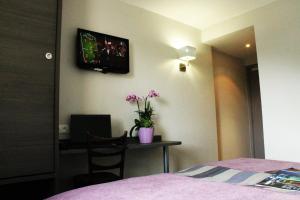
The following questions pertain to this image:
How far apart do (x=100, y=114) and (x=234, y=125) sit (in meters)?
2.92

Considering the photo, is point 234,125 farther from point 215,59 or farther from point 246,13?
point 246,13

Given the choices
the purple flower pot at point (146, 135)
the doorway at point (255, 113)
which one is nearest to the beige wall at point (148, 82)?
the purple flower pot at point (146, 135)

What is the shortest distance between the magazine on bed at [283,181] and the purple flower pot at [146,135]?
150cm

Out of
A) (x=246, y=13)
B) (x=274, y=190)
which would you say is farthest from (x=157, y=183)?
(x=246, y=13)

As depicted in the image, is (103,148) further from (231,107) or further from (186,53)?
(231,107)

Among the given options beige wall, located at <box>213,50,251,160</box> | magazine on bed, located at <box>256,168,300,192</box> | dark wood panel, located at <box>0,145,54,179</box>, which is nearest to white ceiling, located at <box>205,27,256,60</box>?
beige wall, located at <box>213,50,251,160</box>

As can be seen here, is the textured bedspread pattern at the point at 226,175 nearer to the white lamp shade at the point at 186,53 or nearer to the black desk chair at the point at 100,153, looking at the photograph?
the black desk chair at the point at 100,153

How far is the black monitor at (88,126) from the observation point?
2305mm

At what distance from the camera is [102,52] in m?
2.63

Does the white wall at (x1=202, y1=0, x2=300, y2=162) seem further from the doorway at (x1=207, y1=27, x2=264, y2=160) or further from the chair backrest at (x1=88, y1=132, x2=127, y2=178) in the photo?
the chair backrest at (x1=88, y1=132, x2=127, y2=178)

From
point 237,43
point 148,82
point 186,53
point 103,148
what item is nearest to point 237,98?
point 237,43

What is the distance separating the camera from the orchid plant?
2697mm

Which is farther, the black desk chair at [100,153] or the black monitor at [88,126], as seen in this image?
the black monitor at [88,126]

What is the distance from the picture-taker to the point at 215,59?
14.4 feet
